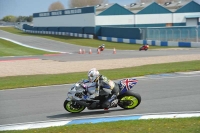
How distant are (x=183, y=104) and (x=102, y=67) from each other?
1346 centimetres

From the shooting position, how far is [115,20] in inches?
2630

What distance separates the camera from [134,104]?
37.2 ft

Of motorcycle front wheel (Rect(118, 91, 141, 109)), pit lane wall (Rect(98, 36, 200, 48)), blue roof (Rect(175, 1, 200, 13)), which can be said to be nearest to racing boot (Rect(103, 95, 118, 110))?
motorcycle front wheel (Rect(118, 91, 141, 109))

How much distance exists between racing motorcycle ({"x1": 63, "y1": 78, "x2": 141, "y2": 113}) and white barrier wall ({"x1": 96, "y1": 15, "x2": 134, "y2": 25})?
179 ft

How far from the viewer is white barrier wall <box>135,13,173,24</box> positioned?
67.9m

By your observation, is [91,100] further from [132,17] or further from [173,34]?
[132,17]

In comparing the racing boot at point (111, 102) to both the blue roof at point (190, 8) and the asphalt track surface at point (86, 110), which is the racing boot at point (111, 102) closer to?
the asphalt track surface at point (86, 110)

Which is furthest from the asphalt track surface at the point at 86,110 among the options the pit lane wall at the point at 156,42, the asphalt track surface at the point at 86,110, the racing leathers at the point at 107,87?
the pit lane wall at the point at 156,42

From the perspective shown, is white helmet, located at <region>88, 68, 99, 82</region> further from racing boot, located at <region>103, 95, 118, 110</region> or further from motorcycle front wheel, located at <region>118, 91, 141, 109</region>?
motorcycle front wheel, located at <region>118, 91, 141, 109</region>

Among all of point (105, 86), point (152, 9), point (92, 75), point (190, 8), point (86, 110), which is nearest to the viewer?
point (92, 75)

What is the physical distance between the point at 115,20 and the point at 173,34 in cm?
2235

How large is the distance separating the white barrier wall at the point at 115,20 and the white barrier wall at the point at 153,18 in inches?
50.6

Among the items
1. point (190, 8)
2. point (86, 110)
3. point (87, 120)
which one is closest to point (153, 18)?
point (190, 8)

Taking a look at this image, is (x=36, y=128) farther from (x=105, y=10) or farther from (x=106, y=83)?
(x=105, y=10)
